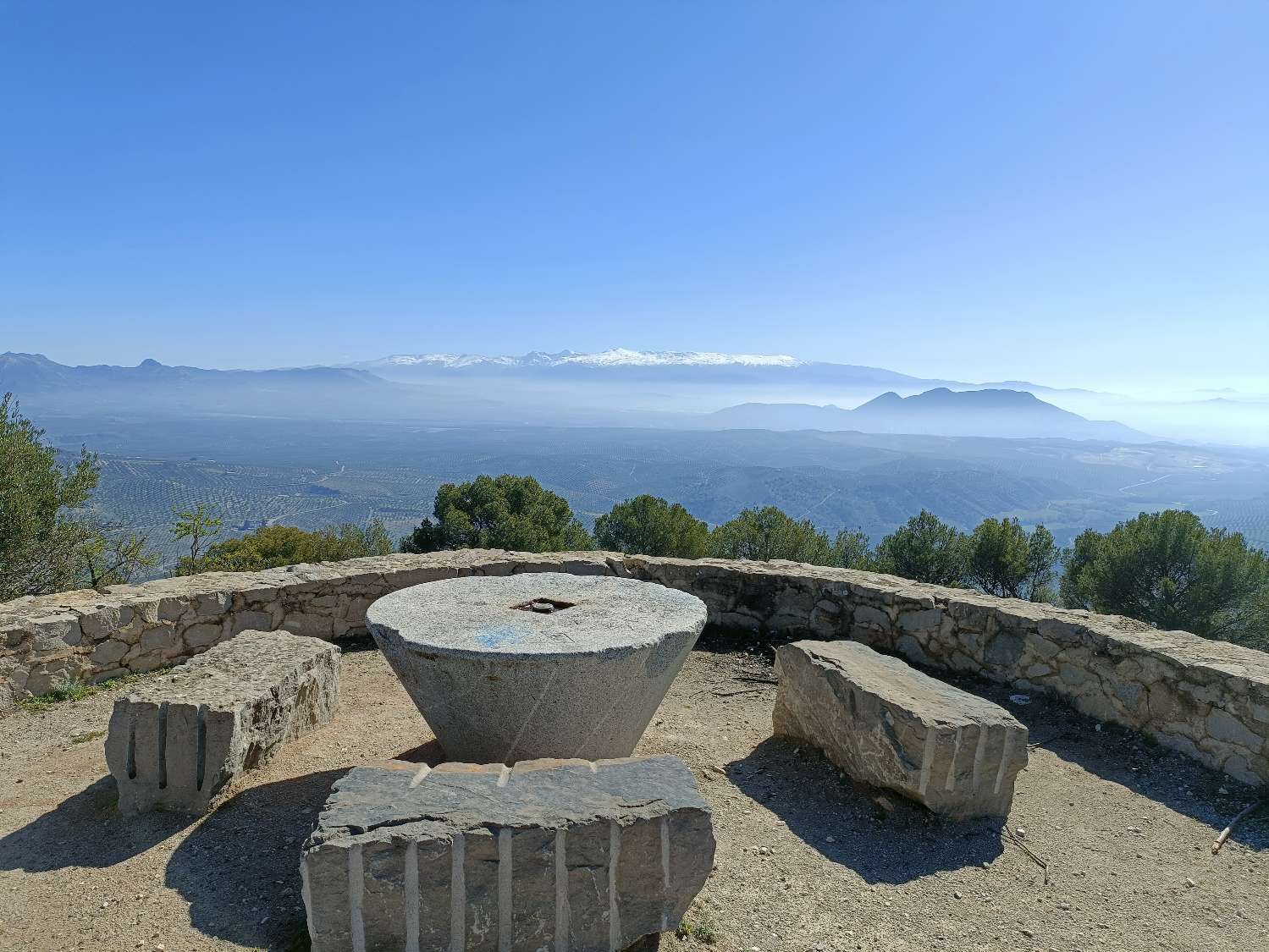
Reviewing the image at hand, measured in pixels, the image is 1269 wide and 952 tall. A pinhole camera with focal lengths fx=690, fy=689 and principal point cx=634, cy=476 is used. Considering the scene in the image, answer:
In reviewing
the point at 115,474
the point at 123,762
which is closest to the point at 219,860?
the point at 123,762

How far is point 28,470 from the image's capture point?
10188mm

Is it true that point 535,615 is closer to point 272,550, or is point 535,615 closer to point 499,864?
point 499,864

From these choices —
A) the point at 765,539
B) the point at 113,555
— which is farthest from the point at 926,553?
the point at 113,555

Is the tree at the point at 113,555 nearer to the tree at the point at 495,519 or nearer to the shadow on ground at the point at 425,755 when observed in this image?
the tree at the point at 495,519

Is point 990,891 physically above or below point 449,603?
below

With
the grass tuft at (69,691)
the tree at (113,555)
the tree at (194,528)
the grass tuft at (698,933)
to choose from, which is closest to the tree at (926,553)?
the grass tuft at (698,933)

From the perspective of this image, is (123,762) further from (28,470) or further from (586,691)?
(28,470)

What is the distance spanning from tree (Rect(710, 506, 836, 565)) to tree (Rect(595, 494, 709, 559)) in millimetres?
817

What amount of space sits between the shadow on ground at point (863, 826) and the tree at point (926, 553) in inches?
499

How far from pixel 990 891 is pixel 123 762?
518cm

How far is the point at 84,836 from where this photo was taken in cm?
402

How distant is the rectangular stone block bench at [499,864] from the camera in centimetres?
289

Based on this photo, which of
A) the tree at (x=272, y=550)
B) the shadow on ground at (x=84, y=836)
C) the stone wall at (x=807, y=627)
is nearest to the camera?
the shadow on ground at (x=84, y=836)

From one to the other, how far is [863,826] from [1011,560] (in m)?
14.2
